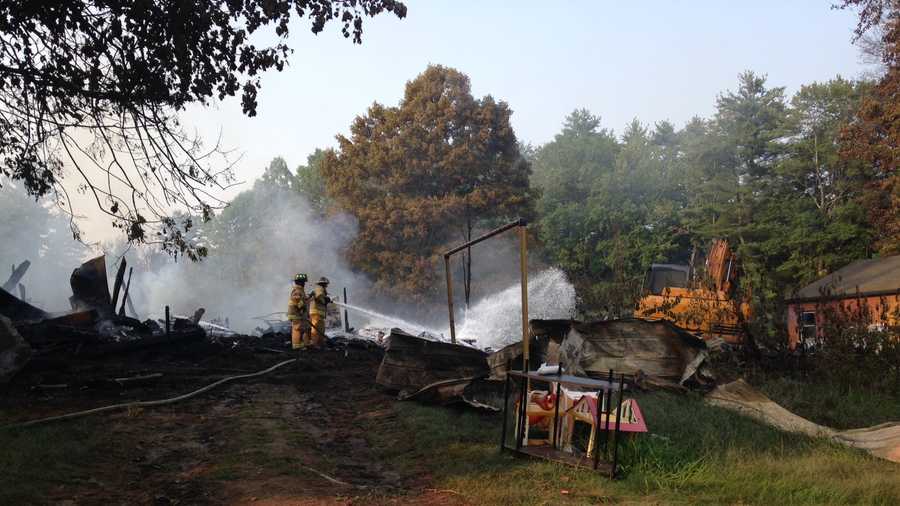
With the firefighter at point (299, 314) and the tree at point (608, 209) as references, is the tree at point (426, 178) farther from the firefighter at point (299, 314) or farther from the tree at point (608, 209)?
the firefighter at point (299, 314)

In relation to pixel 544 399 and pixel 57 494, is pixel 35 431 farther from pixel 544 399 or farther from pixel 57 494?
pixel 544 399

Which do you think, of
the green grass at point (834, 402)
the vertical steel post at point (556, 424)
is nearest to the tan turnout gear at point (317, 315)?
the green grass at point (834, 402)

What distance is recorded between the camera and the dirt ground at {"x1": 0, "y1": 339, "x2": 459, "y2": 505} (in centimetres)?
609

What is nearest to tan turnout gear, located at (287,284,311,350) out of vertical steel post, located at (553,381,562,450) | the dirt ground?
the dirt ground

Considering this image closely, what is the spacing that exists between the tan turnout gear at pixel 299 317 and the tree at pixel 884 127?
1747 cm

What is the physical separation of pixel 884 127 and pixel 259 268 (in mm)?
31060

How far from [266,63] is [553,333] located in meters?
5.86

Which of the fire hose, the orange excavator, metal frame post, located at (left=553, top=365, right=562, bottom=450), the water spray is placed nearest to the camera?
metal frame post, located at (left=553, top=365, right=562, bottom=450)

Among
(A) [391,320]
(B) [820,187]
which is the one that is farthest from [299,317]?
(B) [820,187]

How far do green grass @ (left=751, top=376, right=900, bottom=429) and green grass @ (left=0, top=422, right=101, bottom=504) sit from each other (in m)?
8.30

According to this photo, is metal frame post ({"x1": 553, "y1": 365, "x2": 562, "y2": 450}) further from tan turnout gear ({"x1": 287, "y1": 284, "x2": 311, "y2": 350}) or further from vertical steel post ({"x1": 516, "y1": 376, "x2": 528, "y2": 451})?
tan turnout gear ({"x1": 287, "y1": 284, "x2": 311, "y2": 350})

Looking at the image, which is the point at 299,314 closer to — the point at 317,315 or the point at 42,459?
the point at 317,315

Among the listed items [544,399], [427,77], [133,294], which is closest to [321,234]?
[427,77]

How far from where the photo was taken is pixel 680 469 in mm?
6273
